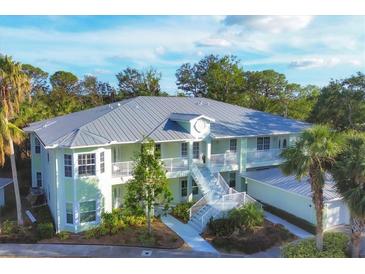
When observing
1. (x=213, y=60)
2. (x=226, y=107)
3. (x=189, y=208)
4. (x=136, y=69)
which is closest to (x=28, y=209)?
(x=189, y=208)

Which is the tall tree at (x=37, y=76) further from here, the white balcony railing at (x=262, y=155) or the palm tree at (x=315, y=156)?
the palm tree at (x=315, y=156)

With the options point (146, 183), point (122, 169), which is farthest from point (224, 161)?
point (146, 183)

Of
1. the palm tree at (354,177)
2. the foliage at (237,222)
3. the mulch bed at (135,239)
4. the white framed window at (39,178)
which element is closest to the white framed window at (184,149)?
the foliage at (237,222)
